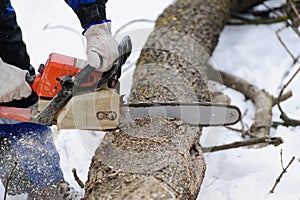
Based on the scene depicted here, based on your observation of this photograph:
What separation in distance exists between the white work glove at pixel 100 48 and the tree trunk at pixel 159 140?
347mm

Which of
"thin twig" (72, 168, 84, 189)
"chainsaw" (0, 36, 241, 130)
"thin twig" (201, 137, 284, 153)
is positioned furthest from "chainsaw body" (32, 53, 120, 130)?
"thin twig" (201, 137, 284, 153)

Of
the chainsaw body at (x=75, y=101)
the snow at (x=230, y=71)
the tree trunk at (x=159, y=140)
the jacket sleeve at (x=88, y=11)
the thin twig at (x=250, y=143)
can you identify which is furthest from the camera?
the thin twig at (x=250, y=143)

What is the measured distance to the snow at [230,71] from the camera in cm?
242

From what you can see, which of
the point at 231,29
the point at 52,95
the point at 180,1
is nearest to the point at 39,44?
the point at 180,1

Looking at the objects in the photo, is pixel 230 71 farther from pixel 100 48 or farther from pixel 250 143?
pixel 100 48

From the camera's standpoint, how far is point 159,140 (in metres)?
2.12

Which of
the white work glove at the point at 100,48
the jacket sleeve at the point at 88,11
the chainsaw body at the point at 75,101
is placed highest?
the jacket sleeve at the point at 88,11

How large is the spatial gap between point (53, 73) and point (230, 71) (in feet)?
6.18

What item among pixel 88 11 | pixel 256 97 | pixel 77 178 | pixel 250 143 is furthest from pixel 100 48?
pixel 256 97

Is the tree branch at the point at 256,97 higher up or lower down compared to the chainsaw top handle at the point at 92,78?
lower down

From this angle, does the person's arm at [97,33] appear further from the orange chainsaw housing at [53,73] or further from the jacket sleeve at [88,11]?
the orange chainsaw housing at [53,73]

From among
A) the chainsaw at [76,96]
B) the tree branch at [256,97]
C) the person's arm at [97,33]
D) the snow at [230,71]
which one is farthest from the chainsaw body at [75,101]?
the tree branch at [256,97]

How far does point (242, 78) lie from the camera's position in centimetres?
339

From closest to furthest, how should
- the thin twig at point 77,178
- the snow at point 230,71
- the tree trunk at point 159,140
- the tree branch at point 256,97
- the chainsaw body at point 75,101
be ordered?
the tree trunk at point 159,140 < the chainsaw body at point 75,101 < the thin twig at point 77,178 < the snow at point 230,71 < the tree branch at point 256,97
